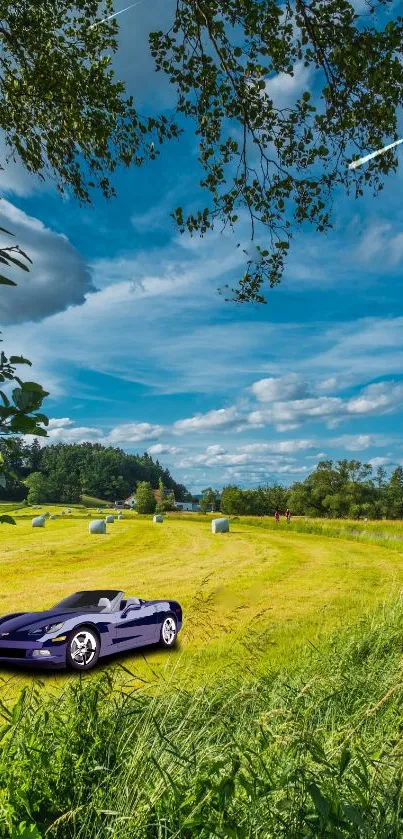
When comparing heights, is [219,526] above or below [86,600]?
above

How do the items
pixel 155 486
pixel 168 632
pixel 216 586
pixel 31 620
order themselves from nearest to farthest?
pixel 31 620, pixel 168 632, pixel 216 586, pixel 155 486

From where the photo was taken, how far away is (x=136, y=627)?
8.48 m

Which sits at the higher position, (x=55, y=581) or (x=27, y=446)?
(x=27, y=446)

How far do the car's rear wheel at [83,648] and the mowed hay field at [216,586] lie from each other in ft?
0.63

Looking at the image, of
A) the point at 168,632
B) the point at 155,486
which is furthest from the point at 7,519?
the point at 155,486

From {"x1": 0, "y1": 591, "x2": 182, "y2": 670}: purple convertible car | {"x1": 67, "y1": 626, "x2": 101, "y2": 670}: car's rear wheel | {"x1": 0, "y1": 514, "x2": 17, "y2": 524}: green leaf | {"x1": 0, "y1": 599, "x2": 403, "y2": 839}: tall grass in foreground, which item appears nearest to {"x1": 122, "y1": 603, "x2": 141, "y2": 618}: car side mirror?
{"x1": 0, "y1": 591, "x2": 182, "y2": 670}: purple convertible car

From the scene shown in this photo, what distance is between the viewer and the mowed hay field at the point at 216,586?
7457mm

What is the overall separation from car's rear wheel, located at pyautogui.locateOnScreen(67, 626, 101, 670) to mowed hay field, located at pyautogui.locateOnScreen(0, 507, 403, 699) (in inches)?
7.5

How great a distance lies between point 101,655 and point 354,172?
318 inches

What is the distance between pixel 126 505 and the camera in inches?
1721

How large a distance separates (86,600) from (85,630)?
2.41ft

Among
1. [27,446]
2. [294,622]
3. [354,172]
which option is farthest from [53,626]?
[354,172]

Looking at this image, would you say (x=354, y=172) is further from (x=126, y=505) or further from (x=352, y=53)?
(x=126, y=505)

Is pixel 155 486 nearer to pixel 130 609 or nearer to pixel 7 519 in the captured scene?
pixel 130 609
